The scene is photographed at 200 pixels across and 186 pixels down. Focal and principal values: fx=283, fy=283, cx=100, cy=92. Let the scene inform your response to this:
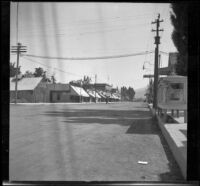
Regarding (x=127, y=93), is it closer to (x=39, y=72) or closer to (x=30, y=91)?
(x=39, y=72)

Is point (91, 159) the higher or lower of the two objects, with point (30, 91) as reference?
lower

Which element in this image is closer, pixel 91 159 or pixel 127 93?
pixel 91 159

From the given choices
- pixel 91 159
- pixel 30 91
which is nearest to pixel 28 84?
pixel 30 91

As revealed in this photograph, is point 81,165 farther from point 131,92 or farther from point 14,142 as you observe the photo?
point 131,92

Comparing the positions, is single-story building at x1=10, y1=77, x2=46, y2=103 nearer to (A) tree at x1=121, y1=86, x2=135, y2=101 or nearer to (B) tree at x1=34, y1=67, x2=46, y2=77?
(B) tree at x1=34, y1=67, x2=46, y2=77

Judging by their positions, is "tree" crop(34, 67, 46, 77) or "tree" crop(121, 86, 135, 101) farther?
"tree" crop(121, 86, 135, 101)

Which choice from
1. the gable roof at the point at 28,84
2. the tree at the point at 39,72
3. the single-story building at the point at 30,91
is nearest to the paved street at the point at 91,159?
the single-story building at the point at 30,91

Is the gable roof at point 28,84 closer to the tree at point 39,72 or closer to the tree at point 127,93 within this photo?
the tree at point 39,72

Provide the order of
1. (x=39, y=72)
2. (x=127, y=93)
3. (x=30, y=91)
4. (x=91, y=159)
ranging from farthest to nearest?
(x=127, y=93) < (x=39, y=72) < (x=30, y=91) < (x=91, y=159)

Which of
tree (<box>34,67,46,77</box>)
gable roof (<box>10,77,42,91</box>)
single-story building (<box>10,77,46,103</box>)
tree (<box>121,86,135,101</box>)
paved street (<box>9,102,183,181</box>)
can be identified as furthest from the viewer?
tree (<box>121,86,135,101</box>)

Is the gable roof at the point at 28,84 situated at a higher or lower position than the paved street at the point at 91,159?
higher

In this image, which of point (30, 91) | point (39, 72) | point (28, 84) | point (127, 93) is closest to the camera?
point (30, 91)

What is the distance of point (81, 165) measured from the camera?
6.00m

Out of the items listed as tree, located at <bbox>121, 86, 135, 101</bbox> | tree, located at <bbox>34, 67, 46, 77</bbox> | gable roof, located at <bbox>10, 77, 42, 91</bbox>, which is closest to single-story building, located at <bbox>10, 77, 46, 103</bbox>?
gable roof, located at <bbox>10, 77, 42, 91</bbox>
